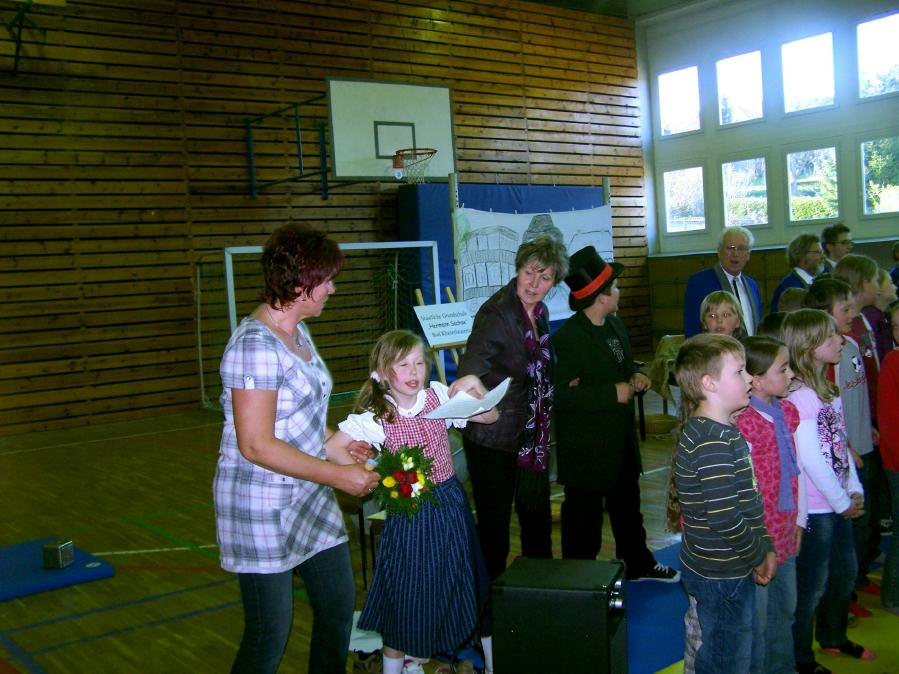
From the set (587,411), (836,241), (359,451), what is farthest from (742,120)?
(359,451)

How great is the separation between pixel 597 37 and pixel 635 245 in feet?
13.7

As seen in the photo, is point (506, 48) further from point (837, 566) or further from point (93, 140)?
point (837, 566)

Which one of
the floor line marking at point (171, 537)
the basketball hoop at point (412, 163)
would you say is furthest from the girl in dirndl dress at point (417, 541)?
the basketball hoop at point (412, 163)

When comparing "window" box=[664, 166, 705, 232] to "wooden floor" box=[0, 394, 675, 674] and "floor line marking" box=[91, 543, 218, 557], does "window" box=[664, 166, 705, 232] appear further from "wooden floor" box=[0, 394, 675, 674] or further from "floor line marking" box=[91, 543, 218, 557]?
"floor line marking" box=[91, 543, 218, 557]

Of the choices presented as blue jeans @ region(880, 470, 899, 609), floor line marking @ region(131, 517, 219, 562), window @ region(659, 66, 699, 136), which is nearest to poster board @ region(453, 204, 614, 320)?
window @ region(659, 66, 699, 136)

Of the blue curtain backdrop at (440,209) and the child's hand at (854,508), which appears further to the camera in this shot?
the blue curtain backdrop at (440,209)

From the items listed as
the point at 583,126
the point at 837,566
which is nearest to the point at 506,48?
the point at 583,126

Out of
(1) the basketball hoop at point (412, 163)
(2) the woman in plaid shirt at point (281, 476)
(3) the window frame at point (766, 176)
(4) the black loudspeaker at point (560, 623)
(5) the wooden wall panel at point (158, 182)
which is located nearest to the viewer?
(2) the woman in plaid shirt at point (281, 476)

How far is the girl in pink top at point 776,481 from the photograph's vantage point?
9.03 feet

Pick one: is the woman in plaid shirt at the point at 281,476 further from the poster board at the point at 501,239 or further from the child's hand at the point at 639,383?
the poster board at the point at 501,239

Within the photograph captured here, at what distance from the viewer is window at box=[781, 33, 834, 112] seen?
46.3 feet

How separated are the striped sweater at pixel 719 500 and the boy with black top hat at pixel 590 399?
111 centimetres

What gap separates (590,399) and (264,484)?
1.80m

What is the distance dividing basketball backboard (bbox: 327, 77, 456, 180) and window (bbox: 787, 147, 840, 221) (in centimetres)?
680
